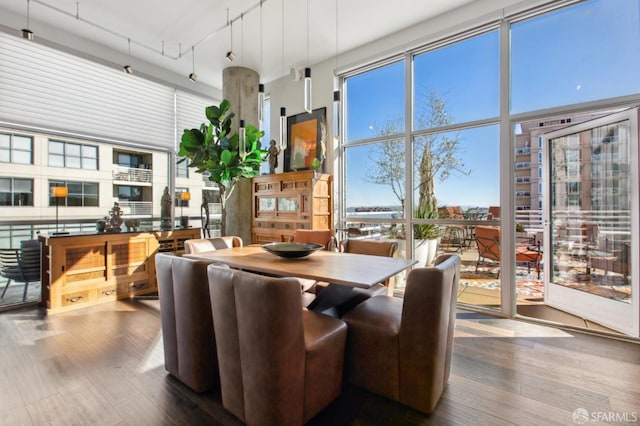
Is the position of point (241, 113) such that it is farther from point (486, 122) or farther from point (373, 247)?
point (486, 122)

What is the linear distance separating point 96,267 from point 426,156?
15.0 ft

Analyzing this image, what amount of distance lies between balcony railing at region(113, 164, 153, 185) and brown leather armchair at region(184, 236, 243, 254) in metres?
2.20

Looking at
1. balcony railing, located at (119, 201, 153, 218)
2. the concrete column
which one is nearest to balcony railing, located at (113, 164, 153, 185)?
balcony railing, located at (119, 201, 153, 218)

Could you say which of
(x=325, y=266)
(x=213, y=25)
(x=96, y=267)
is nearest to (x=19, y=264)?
(x=96, y=267)

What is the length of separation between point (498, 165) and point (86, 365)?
4460mm

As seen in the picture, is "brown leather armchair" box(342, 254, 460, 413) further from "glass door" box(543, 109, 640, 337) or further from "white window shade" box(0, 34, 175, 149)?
"white window shade" box(0, 34, 175, 149)

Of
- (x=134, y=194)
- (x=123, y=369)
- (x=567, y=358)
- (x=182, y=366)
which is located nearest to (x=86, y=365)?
(x=123, y=369)

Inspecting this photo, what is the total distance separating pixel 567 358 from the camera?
253 centimetres

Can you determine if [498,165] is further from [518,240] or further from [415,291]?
[415,291]

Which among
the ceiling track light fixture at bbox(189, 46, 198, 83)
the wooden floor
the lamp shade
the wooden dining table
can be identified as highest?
the ceiling track light fixture at bbox(189, 46, 198, 83)

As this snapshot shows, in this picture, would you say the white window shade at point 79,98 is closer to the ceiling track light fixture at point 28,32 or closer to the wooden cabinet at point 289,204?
the ceiling track light fixture at point 28,32

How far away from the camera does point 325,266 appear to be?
2240 mm

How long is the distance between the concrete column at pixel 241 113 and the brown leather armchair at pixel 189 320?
10.6ft

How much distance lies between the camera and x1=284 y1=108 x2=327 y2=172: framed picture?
4874mm
